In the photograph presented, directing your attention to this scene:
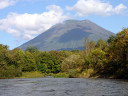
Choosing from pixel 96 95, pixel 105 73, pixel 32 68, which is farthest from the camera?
pixel 32 68

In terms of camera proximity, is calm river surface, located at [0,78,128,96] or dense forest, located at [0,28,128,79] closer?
calm river surface, located at [0,78,128,96]

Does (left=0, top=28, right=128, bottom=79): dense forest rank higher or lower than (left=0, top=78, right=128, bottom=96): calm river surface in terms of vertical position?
higher

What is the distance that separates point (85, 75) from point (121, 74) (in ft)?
53.1

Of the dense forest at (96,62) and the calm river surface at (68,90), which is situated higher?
the dense forest at (96,62)

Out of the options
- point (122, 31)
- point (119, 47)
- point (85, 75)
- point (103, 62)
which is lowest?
point (85, 75)

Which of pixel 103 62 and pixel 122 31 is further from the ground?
pixel 122 31

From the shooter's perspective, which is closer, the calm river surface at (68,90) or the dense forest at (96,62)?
the calm river surface at (68,90)

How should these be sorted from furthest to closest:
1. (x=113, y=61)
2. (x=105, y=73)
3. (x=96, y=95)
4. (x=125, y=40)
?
(x=105, y=73) < (x=113, y=61) < (x=125, y=40) < (x=96, y=95)

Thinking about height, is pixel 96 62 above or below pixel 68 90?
above

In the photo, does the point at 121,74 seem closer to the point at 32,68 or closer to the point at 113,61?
the point at 113,61

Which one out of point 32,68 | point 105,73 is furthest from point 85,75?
point 32,68

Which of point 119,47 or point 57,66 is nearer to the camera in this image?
point 119,47

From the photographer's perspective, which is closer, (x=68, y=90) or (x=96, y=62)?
(x=68, y=90)

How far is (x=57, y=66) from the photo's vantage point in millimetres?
122125
